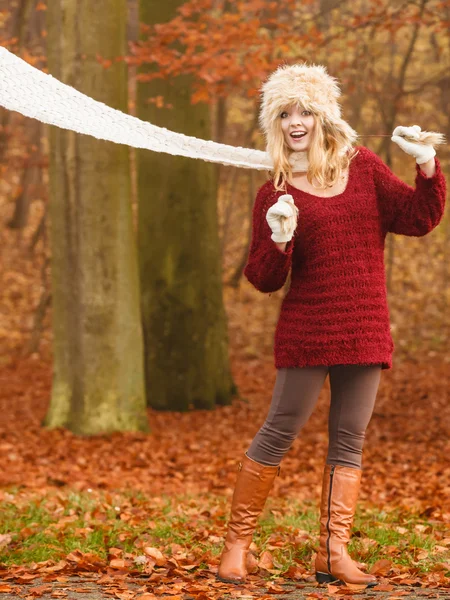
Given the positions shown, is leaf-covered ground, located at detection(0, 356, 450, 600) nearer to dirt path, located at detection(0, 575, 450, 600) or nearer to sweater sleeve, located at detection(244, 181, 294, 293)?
dirt path, located at detection(0, 575, 450, 600)

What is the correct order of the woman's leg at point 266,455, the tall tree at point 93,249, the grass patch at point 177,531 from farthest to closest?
1. the tall tree at point 93,249
2. the grass patch at point 177,531
3. the woman's leg at point 266,455

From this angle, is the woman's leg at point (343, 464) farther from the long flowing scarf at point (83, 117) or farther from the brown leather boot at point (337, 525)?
the long flowing scarf at point (83, 117)

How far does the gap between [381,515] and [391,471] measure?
98.6 inches

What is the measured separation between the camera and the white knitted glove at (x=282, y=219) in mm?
3357

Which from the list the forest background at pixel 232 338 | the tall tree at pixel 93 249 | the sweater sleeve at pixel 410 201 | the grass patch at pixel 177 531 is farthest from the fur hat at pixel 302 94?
the tall tree at pixel 93 249

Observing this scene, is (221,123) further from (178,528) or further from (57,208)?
(178,528)

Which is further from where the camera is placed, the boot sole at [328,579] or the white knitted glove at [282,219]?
the boot sole at [328,579]

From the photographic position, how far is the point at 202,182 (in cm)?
1025

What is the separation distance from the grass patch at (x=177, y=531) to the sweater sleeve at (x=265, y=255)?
1.35 meters

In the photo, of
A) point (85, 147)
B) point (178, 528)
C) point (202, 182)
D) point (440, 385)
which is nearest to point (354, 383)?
point (178, 528)

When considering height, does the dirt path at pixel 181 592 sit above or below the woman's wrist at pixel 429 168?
below

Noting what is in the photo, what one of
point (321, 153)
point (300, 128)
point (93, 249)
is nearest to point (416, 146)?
point (321, 153)

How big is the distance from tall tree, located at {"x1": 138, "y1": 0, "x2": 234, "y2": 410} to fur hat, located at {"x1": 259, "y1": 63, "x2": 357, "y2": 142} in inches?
252

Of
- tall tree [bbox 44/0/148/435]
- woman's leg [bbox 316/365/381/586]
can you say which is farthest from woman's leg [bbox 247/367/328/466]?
tall tree [bbox 44/0/148/435]
